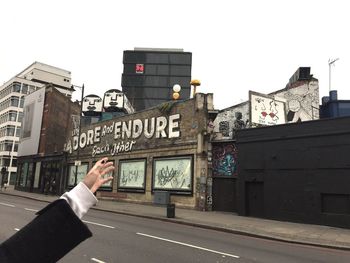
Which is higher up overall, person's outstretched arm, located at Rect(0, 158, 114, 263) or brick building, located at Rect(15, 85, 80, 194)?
brick building, located at Rect(15, 85, 80, 194)

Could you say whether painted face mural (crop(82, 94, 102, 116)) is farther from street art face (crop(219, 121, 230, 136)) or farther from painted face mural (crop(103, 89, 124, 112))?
street art face (crop(219, 121, 230, 136))

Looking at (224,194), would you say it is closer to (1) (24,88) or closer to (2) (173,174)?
(2) (173,174)

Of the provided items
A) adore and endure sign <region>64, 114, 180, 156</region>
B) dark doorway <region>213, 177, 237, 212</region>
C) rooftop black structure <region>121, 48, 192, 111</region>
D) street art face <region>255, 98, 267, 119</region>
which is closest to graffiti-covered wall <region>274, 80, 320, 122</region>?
street art face <region>255, 98, 267, 119</region>

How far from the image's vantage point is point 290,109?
105 ft

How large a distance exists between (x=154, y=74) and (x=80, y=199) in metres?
88.8

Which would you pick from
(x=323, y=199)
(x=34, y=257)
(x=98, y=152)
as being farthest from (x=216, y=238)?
(x=98, y=152)

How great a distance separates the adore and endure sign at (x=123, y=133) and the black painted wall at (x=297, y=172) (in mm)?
6440

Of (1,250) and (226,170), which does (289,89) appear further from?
(1,250)

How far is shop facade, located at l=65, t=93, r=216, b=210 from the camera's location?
25.9 m

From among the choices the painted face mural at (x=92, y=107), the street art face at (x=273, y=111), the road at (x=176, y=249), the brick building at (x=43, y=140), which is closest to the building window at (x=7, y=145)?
the brick building at (x=43, y=140)

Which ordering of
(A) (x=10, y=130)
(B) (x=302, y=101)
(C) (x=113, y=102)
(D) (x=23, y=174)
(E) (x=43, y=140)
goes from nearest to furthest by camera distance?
(B) (x=302, y=101) < (E) (x=43, y=140) < (C) (x=113, y=102) < (D) (x=23, y=174) < (A) (x=10, y=130)

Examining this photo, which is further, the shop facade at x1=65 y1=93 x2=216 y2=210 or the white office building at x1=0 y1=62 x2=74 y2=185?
the white office building at x1=0 y1=62 x2=74 y2=185

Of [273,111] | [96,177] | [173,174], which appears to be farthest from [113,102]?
[96,177]

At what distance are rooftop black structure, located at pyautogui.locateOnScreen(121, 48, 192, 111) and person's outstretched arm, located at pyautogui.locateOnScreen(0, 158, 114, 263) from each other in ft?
281
